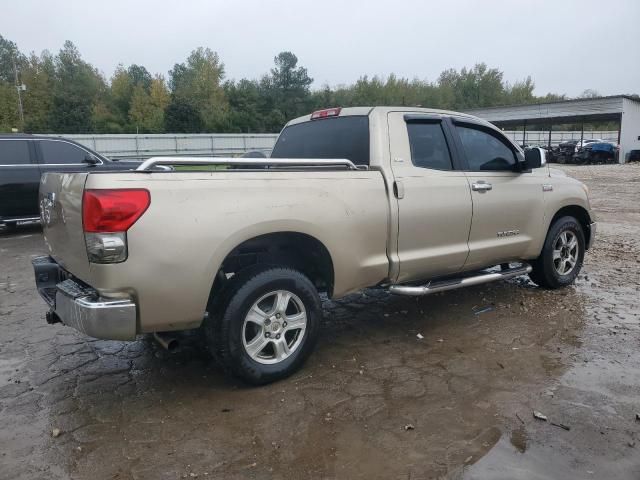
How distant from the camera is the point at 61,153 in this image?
30.7 ft

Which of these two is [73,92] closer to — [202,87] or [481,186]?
[202,87]

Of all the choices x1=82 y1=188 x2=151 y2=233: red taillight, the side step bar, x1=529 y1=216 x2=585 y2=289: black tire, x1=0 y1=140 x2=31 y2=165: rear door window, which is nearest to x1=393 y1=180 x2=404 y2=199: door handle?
the side step bar

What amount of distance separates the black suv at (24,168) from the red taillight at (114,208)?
667 cm

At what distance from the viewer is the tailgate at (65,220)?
2.93 metres

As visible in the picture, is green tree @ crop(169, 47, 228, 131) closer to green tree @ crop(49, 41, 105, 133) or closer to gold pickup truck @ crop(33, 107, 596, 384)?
green tree @ crop(49, 41, 105, 133)

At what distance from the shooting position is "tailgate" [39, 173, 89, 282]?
2.93m

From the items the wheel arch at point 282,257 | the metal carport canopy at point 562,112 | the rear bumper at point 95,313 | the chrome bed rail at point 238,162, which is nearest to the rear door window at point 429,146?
the chrome bed rail at point 238,162

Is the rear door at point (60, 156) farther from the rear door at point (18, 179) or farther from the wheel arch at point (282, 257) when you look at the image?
the wheel arch at point (282, 257)

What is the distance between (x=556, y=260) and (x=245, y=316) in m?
3.78

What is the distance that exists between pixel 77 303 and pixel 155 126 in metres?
63.5

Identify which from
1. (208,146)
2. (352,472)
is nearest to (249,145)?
(208,146)

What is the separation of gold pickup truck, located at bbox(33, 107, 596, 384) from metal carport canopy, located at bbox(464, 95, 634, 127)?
32.6 meters

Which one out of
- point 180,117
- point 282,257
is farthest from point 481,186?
point 180,117

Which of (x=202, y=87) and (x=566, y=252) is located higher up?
(x=202, y=87)
